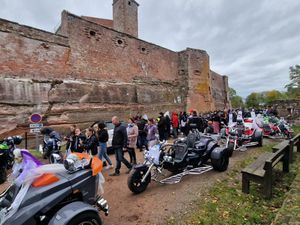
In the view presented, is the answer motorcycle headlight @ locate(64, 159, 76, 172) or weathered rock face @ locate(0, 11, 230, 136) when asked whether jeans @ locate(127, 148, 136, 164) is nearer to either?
motorcycle headlight @ locate(64, 159, 76, 172)

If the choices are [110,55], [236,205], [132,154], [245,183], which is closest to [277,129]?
[245,183]

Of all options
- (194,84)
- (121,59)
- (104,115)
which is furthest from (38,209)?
(194,84)

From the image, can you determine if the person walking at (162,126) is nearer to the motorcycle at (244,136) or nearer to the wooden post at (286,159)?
the motorcycle at (244,136)

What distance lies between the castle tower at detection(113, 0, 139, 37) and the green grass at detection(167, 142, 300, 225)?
827 inches

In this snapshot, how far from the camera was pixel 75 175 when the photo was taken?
8.49ft

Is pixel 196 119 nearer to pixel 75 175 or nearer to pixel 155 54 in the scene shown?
pixel 75 175

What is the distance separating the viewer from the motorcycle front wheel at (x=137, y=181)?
3.97 m

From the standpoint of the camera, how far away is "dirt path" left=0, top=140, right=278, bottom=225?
3.24m

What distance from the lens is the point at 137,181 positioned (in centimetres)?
407

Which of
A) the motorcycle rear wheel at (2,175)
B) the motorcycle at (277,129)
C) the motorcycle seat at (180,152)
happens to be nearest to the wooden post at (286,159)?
the motorcycle seat at (180,152)

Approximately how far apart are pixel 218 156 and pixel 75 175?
11.9ft

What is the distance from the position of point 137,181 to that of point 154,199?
50 cm

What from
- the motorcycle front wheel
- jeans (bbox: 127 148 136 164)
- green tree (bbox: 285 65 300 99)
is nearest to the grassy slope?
the motorcycle front wheel

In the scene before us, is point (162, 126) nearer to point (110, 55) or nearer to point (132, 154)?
point (132, 154)
